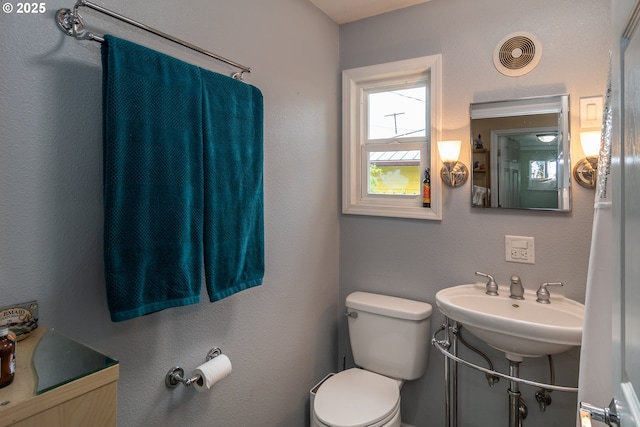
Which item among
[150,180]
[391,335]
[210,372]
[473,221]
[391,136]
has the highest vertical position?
[391,136]

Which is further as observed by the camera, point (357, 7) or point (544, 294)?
point (357, 7)

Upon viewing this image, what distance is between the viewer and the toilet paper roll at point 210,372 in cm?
122

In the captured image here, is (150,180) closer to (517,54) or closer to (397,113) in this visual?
(397,113)

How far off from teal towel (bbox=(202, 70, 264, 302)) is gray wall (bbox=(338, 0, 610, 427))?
0.94m

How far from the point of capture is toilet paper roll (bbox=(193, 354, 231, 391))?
122cm

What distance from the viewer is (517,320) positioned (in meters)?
1.32

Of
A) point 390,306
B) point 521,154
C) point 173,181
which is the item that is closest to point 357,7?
point 521,154

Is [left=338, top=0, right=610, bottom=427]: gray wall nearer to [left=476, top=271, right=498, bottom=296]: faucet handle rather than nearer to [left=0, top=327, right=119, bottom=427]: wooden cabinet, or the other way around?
[left=476, top=271, right=498, bottom=296]: faucet handle

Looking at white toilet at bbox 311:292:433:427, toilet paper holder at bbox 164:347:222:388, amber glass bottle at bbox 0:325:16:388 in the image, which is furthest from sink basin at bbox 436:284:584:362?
amber glass bottle at bbox 0:325:16:388

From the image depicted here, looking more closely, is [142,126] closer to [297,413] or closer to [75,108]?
[75,108]

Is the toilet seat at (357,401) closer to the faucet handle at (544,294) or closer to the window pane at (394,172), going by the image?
the faucet handle at (544,294)

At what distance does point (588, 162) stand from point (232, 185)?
1.56 meters

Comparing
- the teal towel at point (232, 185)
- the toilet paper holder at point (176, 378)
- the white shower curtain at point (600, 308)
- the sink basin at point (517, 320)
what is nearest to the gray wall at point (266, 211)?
the toilet paper holder at point (176, 378)

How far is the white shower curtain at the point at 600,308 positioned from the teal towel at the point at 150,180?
126cm
